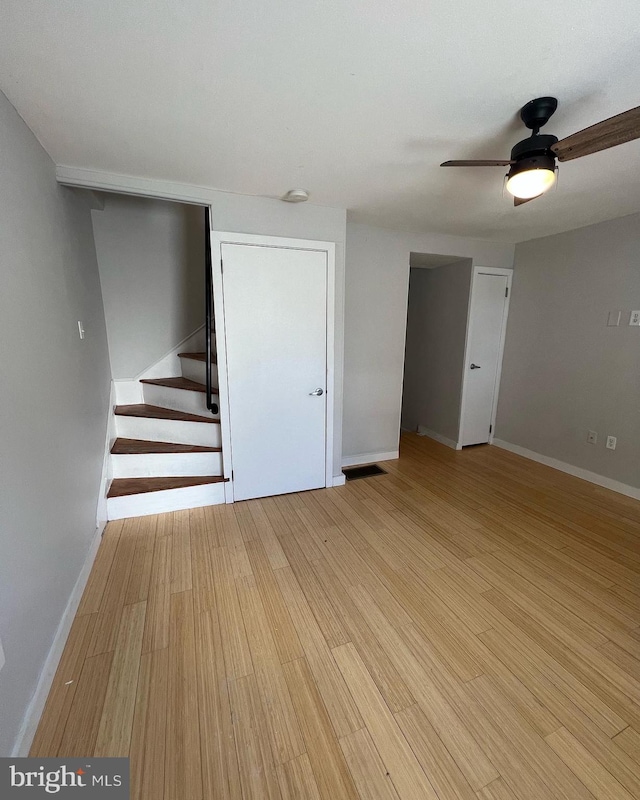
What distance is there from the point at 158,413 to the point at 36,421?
1.51m

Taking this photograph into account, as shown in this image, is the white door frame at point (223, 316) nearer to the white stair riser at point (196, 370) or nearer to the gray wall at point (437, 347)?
the white stair riser at point (196, 370)

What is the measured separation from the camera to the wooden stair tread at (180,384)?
287 centimetres

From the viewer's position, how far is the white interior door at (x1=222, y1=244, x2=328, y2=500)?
2449 millimetres

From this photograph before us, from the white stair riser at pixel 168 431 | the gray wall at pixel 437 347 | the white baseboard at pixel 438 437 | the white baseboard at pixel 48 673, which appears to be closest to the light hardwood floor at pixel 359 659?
the white baseboard at pixel 48 673

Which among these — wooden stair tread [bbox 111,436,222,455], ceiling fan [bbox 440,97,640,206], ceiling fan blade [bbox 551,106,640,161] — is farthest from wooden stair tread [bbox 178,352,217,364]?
ceiling fan blade [bbox 551,106,640,161]

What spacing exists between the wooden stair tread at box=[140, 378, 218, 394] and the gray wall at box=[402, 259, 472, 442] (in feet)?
9.01

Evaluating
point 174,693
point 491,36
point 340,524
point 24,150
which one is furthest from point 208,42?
point 340,524

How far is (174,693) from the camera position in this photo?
1.29 m

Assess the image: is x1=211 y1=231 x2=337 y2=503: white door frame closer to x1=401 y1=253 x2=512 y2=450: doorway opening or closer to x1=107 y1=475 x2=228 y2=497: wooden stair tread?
x1=107 y1=475 x2=228 y2=497: wooden stair tread

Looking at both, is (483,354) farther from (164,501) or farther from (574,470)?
(164,501)

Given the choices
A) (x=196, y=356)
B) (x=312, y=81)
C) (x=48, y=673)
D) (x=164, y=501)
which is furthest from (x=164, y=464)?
(x=312, y=81)

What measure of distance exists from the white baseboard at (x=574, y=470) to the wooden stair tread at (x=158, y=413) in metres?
3.31

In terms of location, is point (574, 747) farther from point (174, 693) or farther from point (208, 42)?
point (208, 42)

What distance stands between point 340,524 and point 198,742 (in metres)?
1.43
